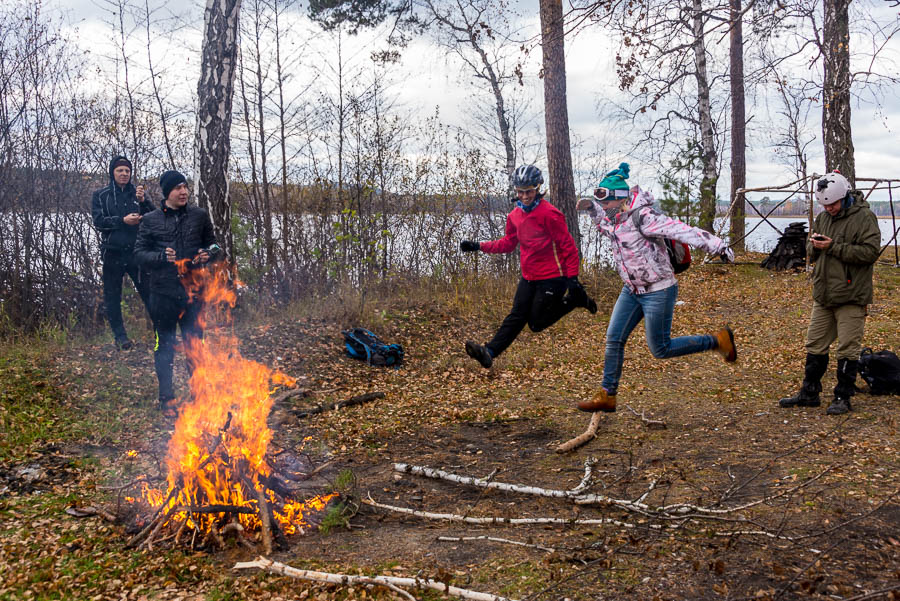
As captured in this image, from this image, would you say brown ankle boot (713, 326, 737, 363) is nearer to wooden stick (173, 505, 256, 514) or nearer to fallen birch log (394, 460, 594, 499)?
fallen birch log (394, 460, 594, 499)

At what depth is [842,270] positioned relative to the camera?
606cm

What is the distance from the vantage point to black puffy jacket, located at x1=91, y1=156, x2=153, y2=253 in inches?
323

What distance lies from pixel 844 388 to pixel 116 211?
27.7 feet

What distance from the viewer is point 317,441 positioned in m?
6.63

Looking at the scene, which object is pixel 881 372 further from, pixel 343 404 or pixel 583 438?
pixel 343 404

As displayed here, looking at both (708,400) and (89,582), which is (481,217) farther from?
(89,582)

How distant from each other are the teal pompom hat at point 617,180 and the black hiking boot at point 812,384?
2799 mm

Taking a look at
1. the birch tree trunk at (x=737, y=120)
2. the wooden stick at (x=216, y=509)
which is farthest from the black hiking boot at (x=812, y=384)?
the birch tree trunk at (x=737, y=120)

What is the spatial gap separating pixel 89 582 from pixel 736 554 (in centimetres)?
376

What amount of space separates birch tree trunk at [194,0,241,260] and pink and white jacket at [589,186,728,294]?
6.19 meters

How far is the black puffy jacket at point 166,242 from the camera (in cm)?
642

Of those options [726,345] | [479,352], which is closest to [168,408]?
[479,352]

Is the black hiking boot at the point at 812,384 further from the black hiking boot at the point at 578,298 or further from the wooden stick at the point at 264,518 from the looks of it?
the wooden stick at the point at 264,518

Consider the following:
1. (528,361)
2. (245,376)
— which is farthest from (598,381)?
(245,376)
